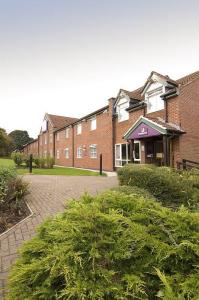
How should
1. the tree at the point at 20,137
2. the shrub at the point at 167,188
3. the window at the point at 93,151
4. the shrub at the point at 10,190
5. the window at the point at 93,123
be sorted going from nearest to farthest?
the shrub at the point at 10,190, the shrub at the point at 167,188, the window at the point at 93,151, the window at the point at 93,123, the tree at the point at 20,137

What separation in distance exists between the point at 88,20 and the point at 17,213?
1007cm

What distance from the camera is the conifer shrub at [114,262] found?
135 centimetres

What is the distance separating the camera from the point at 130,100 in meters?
18.0

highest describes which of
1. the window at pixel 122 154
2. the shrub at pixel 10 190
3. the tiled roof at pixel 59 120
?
the tiled roof at pixel 59 120

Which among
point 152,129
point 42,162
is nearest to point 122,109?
point 152,129

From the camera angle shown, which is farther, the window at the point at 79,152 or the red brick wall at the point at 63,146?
the red brick wall at the point at 63,146

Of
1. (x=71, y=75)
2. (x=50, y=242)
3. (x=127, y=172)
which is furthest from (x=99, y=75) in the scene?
(x=50, y=242)

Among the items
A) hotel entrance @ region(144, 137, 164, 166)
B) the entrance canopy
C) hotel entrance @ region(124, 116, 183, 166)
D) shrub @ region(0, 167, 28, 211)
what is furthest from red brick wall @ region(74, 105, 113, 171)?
shrub @ region(0, 167, 28, 211)

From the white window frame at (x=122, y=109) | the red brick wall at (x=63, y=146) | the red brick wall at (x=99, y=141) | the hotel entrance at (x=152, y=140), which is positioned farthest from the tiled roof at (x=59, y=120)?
the hotel entrance at (x=152, y=140)

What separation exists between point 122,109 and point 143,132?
5482 mm

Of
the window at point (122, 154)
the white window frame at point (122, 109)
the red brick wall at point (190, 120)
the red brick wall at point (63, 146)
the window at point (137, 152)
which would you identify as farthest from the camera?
the red brick wall at point (63, 146)

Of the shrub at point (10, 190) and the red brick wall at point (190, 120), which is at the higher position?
the red brick wall at point (190, 120)

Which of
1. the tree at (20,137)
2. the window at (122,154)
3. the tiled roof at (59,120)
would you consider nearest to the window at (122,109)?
the window at (122,154)

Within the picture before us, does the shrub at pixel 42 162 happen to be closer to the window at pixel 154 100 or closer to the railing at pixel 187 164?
the window at pixel 154 100
